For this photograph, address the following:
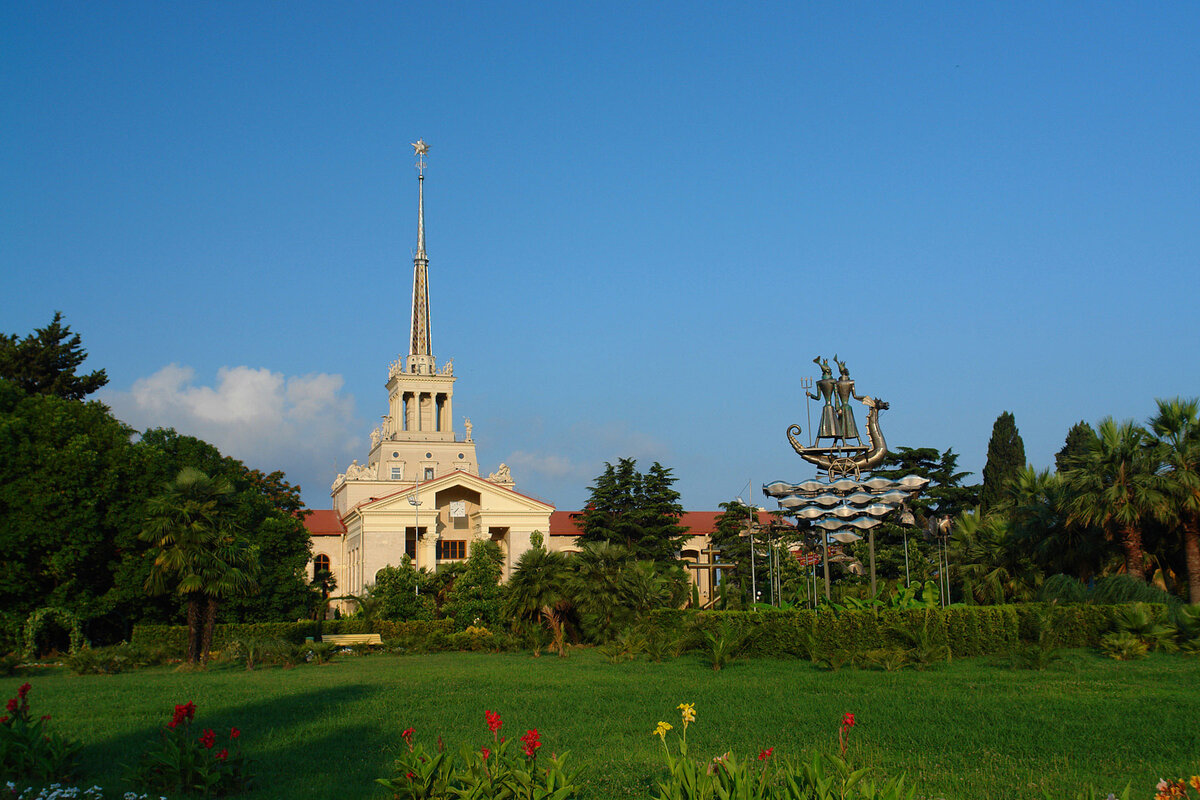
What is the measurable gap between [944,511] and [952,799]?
53.7 metres

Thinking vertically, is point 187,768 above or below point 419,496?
below

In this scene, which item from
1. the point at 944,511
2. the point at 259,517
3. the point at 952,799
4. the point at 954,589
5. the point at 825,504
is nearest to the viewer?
the point at 952,799

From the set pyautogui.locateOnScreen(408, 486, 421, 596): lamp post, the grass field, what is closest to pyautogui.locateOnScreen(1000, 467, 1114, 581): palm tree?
the grass field

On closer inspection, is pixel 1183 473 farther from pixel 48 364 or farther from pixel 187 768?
pixel 48 364

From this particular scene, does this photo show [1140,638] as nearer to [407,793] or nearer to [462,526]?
[407,793]

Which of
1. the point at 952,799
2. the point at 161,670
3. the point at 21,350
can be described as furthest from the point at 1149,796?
the point at 21,350

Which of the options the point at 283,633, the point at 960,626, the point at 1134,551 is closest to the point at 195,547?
the point at 283,633

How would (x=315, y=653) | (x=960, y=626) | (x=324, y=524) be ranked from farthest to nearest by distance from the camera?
(x=324, y=524) → (x=315, y=653) → (x=960, y=626)

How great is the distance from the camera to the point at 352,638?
4497 cm

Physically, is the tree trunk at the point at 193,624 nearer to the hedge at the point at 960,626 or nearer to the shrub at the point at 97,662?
the shrub at the point at 97,662

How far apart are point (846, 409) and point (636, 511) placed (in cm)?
2860

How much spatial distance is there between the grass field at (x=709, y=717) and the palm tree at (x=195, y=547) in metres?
5.44

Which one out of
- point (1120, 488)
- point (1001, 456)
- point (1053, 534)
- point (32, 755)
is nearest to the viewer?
point (32, 755)

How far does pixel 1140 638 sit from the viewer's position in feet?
79.2
